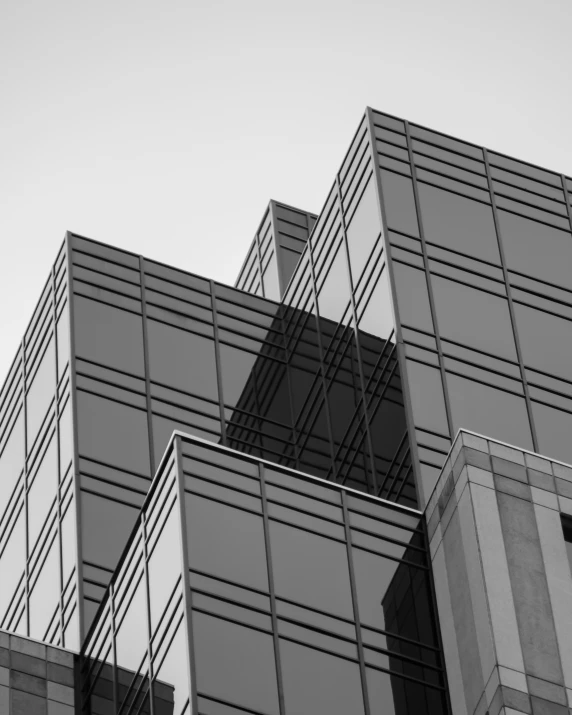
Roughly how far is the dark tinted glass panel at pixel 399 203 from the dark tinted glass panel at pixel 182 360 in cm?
907

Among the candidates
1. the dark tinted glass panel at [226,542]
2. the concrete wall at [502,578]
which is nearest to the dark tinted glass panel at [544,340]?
the concrete wall at [502,578]

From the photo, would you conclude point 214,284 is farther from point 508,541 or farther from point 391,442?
point 508,541

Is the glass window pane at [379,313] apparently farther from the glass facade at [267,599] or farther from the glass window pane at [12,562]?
the glass window pane at [12,562]

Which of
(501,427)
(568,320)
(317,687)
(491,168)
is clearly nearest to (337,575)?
(317,687)

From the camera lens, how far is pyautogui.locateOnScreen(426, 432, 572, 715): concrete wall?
117 ft

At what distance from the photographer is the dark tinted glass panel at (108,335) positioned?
54031 mm

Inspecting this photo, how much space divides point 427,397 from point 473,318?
3758 millimetres

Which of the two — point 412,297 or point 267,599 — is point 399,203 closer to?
point 412,297

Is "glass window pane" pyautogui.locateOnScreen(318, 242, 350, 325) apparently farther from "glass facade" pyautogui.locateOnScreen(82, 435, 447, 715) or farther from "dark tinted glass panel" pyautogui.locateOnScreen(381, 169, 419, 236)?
"glass facade" pyautogui.locateOnScreen(82, 435, 447, 715)

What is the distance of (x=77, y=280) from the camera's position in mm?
56781

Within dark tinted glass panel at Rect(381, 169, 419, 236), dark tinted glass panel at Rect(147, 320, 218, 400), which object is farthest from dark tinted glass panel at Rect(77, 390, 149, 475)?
dark tinted glass panel at Rect(381, 169, 419, 236)

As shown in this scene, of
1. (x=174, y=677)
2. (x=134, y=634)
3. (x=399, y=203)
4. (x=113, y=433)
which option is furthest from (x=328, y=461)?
(x=174, y=677)

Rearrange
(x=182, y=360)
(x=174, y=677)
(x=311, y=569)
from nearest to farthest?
1. (x=174, y=677)
2. (x=311, y=569)
3. (x=182, y=360)

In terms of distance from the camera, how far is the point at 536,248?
167 feet
